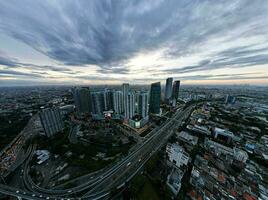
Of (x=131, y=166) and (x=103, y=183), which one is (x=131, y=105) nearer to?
(x=131, y=166)

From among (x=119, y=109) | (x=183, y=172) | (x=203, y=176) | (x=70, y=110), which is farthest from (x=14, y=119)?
(x=203, y=176)

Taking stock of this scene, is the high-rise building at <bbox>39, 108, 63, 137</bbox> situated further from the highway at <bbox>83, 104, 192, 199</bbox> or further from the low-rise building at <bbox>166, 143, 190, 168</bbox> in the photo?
the low-rise building at <bbox>166, 143, 190, 168</bbox>

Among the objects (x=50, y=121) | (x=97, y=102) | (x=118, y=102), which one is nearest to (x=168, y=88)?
(x=118, y=102)

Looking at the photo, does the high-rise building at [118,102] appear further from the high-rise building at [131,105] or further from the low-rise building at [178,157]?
the low-rise building at [178,157]

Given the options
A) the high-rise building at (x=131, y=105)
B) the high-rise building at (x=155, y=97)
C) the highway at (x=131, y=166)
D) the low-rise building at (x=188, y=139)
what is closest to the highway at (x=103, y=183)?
the highway at (x=131, y=166)

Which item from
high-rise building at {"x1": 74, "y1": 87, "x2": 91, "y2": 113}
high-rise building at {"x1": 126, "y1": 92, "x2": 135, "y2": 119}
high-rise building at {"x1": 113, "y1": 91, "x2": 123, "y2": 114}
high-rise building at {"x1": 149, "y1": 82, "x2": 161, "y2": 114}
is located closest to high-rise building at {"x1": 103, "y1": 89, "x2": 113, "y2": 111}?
high-rise building at {"x1": 113, "y1": 91, "x2": 123, "y2": 114}

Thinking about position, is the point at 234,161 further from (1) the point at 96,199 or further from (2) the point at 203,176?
(1) the point at 96,199
